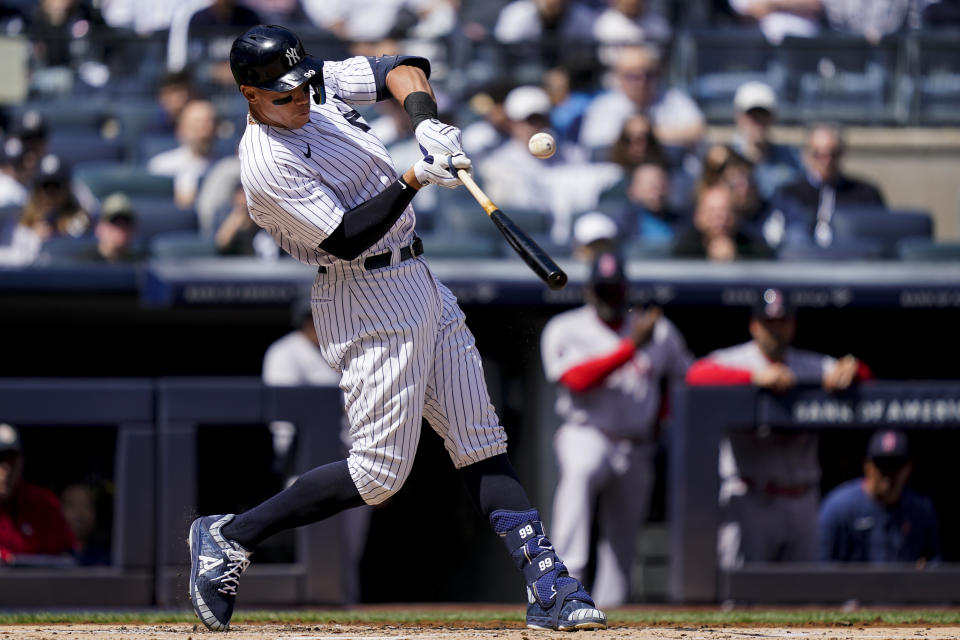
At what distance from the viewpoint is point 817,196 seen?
762cm

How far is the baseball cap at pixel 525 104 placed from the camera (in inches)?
301

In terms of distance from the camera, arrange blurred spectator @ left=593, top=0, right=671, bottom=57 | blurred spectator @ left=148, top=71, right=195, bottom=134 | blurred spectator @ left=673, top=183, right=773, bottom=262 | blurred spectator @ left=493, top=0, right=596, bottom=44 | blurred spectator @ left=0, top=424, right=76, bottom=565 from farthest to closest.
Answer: blurred spectator @ left=593, top=0, right=671, bottom=57, blurred spectator @ left=493, top=0, right=596, bottom=44, blurred spectator @ left=148, top=71, right=195, bottom=134, blurred spectator @ left=673, top=183, right=773, bottom=262, blurred spectator @ left=0, top=424, right=76, bottom=565

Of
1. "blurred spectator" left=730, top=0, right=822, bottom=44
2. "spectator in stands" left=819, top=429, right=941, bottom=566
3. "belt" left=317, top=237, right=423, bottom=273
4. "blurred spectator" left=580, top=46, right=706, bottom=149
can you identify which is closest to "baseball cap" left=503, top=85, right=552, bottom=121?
"blurred spectator" left=580, top=46, right=706, bottom=149

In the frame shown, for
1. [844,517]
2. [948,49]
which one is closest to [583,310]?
[844,517]

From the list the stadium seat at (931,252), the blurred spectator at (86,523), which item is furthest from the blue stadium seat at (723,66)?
the blurred spectator at (86,523)

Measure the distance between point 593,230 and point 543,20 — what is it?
2593 mm

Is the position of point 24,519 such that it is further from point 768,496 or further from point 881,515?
point 881,515

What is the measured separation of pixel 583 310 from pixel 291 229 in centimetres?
292

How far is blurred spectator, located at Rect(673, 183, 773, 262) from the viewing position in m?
6.82

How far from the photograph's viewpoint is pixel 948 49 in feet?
27.9

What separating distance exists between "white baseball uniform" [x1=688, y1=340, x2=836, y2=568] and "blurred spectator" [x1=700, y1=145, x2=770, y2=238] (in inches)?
58.8

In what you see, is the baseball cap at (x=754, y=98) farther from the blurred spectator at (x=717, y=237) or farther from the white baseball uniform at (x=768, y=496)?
the white baseball uniform at (x=768, y=496)

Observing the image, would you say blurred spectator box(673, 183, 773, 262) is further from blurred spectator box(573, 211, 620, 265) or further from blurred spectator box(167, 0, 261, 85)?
A: blurred spectator box(167, 0, 261, 85)

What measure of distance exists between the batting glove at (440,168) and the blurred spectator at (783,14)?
20.2ft
